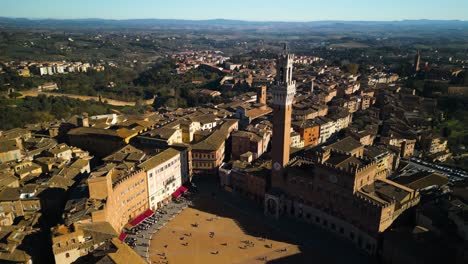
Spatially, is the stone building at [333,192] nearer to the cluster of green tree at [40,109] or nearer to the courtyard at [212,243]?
the courtyard at [212,243]

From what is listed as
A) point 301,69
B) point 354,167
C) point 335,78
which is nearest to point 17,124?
point 354,167

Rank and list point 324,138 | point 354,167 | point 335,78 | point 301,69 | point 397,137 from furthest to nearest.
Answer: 1. point 301,69
2. point 335,78
3. point 324,138
4. point 397,137
5. point 354,167

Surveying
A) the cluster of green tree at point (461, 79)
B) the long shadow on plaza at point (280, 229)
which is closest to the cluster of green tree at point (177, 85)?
the long shadow on plaza at point (280, 229)

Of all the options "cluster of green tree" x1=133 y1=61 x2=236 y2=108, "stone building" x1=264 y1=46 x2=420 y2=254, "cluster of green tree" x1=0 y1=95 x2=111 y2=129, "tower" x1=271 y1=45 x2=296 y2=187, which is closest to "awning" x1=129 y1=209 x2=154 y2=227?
"stone building" x1=264 y1=46 x2=420 y2=254

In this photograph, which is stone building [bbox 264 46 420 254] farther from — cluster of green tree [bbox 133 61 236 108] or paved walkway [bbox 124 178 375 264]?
cluster of green tree [bbox 133 61 236 108]

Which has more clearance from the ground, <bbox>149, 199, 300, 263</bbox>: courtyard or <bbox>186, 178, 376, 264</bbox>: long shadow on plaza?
<bbox>186, 178, 376, 264</bbox>: long shadow on plaza

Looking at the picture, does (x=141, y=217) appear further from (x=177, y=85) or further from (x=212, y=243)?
(x=177, y=85)

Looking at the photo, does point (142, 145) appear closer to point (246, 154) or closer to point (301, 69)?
point (246, 154)
